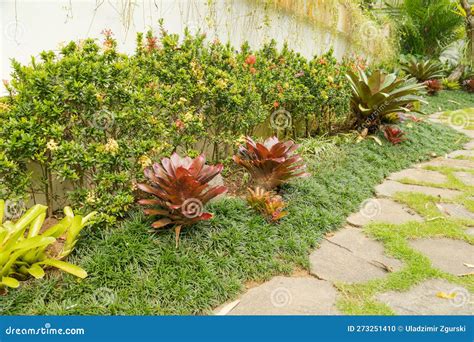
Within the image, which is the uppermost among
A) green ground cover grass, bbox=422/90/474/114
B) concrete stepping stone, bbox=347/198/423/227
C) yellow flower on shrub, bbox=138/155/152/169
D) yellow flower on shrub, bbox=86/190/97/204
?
green ground cover grass, bbox=422/90/474/114

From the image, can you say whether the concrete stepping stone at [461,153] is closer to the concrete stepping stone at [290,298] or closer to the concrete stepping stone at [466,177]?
the concrete stepping stone at [466,177]

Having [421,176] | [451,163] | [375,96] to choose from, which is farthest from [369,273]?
[451,163]

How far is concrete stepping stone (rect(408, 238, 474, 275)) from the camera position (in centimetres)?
260

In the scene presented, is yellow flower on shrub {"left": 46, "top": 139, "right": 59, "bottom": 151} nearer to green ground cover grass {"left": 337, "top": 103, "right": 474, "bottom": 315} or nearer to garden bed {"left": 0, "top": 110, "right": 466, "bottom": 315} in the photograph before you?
garden bed {"left": 0, "top": 110, "right": 466, "bottom": 315}

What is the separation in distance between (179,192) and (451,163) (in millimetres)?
4107

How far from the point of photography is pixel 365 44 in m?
8.33

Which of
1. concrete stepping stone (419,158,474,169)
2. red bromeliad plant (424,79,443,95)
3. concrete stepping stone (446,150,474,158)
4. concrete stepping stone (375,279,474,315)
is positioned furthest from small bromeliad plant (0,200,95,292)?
red bromeliad plant (424,79,443,95)

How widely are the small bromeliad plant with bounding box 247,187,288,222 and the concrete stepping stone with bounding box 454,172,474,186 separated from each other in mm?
2497

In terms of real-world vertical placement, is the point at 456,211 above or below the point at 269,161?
below

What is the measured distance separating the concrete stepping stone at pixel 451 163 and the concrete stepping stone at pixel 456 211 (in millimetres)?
1493

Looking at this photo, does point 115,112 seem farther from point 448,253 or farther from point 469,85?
point 469,85

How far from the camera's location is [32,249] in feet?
7.06

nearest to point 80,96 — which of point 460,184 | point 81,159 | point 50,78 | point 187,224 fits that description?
point 50,78

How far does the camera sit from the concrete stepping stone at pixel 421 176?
4.42 metres
